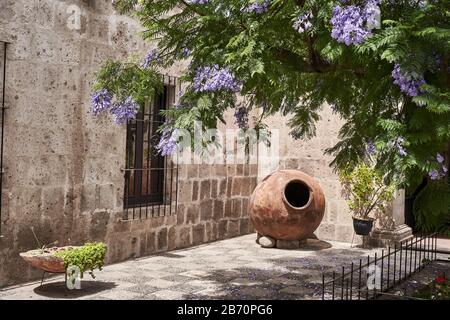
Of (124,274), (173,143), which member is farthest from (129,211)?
(173,143)

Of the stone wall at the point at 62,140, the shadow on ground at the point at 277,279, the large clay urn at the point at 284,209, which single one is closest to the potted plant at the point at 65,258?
the stone wall at the point at 62,140

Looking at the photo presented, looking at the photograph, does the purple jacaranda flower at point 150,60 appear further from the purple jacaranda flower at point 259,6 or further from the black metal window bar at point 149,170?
the black metal window bar at point 149,170

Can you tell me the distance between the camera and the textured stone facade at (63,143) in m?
7.22

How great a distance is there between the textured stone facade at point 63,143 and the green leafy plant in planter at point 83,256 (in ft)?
3.00

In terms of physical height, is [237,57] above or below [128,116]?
above

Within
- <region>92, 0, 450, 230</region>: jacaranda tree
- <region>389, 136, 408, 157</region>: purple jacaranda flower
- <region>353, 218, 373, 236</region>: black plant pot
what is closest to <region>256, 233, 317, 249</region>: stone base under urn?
<region>353, 218, 373, 236</region>: black plant pot

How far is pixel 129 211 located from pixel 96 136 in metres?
1.43

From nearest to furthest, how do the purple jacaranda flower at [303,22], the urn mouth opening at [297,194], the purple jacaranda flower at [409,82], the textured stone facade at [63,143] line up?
the purple jacaranda flower at [409,82]
the purple jacaranda flower at [303,22]
the textured stone facade at [63,143]
the urn mouth opening at [297,194]

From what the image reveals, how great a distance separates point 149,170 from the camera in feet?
31.9

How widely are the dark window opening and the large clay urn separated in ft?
0.62

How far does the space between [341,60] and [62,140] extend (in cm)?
428

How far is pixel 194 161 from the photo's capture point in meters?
10.6

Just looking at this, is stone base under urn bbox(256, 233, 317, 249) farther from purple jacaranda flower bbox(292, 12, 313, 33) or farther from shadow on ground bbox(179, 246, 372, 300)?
purple jacaranda flower bbox(292, 12, 313, 33)

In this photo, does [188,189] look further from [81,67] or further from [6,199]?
[6,199]
